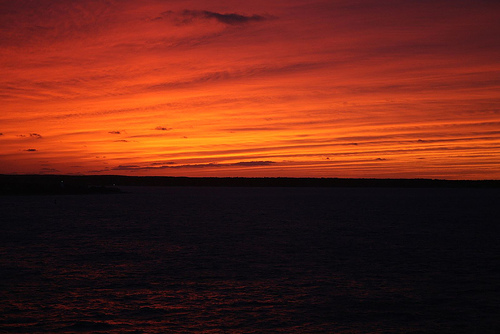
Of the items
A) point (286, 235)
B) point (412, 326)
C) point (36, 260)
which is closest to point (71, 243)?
point (36, 260)

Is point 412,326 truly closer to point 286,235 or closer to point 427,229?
point 286,235

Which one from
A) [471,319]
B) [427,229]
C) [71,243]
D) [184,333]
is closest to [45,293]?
[184,333]

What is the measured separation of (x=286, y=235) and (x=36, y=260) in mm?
30133

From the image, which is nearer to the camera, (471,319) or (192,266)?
(471,319)

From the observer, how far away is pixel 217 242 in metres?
53.0

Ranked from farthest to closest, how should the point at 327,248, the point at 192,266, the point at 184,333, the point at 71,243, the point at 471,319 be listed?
1. the point at 71,243
2. the point at 327,248
3. the point at 192,266
4. the point at 471,319
5. the point at 184,333

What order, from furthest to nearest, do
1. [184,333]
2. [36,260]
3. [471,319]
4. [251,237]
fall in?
1. [251,237]
2. [36,260]
3. [471,319]
4. [184,333]

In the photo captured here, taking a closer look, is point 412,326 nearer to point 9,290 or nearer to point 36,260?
point 9,290

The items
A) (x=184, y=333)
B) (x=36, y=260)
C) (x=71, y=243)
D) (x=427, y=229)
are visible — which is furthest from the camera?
(x=427, y=229)

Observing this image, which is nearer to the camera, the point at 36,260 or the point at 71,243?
the point at 36,260

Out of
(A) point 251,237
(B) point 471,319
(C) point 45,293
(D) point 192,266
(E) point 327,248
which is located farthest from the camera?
(A) point 251,237

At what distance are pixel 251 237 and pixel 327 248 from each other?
12.2 meters

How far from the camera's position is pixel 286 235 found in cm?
6122

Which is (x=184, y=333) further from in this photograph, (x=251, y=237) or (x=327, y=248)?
(x=251, y=237)
